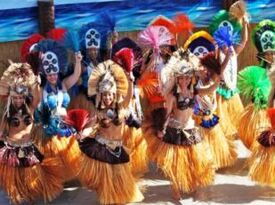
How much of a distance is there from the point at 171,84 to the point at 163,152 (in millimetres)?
559

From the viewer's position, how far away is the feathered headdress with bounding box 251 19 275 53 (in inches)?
Result: 234

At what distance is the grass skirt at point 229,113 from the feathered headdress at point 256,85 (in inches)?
14.5

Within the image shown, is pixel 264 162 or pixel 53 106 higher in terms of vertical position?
pixel 53 106

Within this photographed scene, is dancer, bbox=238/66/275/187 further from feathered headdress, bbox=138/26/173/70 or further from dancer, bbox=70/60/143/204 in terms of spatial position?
dancer, bbox=70/60/143/204

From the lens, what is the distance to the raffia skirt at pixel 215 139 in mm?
5855

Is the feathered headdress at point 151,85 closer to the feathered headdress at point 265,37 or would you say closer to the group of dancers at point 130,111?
the group of dancers at point 130,111

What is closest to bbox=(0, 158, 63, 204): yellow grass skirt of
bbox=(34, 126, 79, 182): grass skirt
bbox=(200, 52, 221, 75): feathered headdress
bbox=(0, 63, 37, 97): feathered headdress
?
bbox=(34, 126, 79, 182): grass skirt

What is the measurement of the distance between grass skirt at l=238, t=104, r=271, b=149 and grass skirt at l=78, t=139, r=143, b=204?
134cm

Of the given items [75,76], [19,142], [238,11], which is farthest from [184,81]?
[19,142]

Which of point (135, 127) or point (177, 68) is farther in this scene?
point (135, 127)

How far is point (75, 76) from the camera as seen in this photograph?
5.63m

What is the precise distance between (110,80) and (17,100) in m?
0.77

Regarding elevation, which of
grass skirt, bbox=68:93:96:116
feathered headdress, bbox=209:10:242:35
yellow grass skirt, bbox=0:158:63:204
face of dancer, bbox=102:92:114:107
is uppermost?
feathered headdress, bbox=209:10:242:35

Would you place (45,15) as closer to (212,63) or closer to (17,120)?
(17,120)
